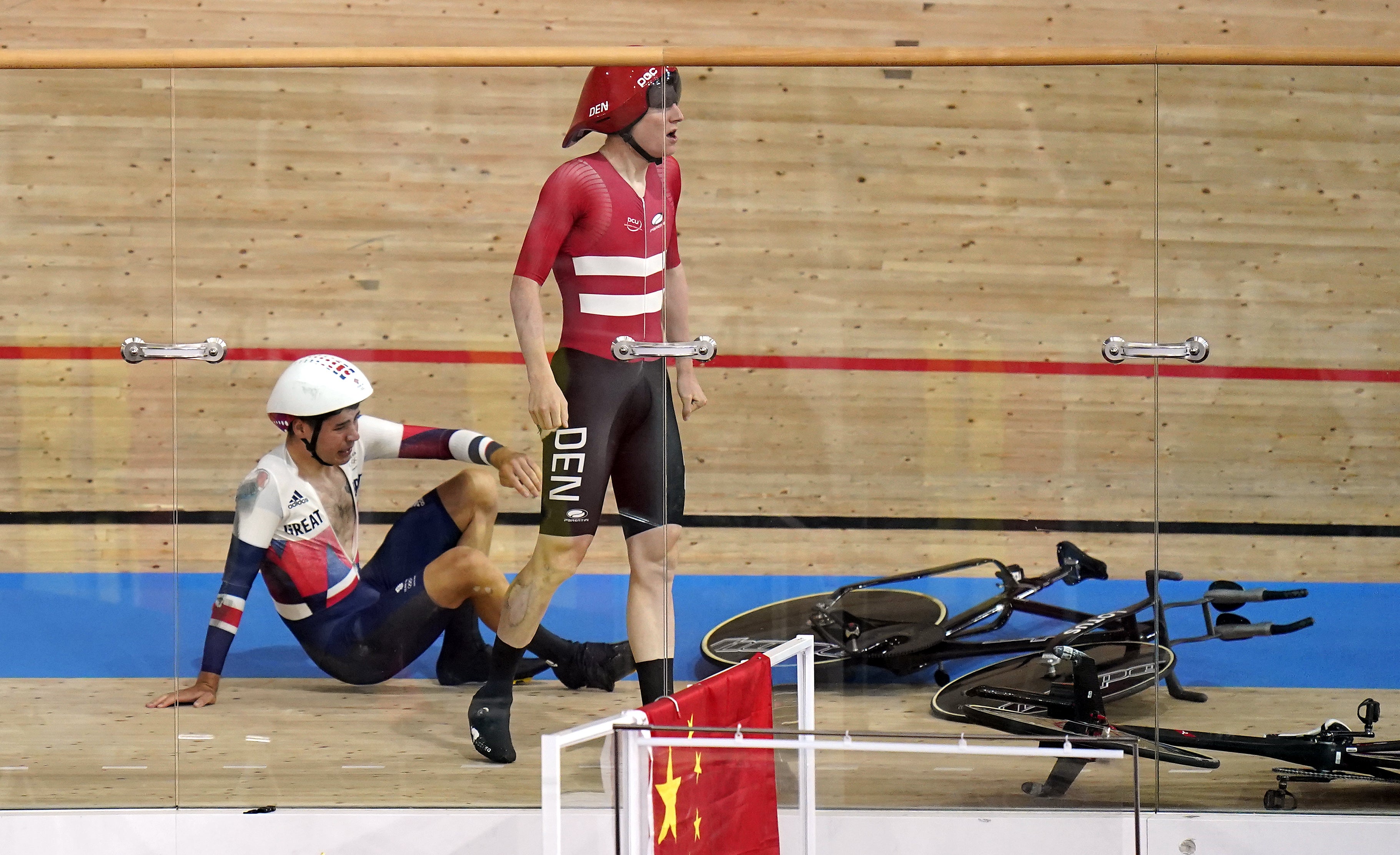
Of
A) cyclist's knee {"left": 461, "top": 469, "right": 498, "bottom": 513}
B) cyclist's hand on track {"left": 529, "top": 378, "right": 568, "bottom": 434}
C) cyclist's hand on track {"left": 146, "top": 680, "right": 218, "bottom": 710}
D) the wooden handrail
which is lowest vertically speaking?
cyclist's hand on track {"left": 146, "top": 680, "right": 218, "bottom": 710}

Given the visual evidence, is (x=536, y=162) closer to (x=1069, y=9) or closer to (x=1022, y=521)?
(x=1022, y=521)

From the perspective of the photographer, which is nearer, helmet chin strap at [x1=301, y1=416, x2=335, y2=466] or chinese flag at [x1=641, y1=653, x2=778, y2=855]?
chinese flag at [x1=641, y1=653, x2=778, y2=855]

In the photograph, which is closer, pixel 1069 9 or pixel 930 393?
pixel 930 393

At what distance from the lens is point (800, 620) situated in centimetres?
Result: 278

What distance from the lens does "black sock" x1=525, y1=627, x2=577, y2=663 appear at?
2.78 meters

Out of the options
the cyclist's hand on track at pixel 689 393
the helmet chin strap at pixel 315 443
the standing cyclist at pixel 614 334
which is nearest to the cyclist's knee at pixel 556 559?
the standing cyclist at pixel 614 334

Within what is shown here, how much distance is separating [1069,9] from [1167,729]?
214cm

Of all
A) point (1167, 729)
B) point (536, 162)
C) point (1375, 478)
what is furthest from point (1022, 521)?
point (536, 162)

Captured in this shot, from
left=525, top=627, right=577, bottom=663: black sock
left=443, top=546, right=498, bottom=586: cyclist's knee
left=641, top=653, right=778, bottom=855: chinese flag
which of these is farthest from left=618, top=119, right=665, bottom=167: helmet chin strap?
left=641, top=653, right=778, bottom=855: chinese flag

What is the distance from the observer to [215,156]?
8.93ft

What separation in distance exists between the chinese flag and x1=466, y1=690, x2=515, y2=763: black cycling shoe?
0.99 meters

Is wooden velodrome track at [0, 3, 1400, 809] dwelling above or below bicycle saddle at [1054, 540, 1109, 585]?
above

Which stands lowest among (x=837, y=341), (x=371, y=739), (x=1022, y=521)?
(x=371, y=739)

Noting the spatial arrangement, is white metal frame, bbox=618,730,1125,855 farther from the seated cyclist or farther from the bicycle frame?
the seated cyclist
